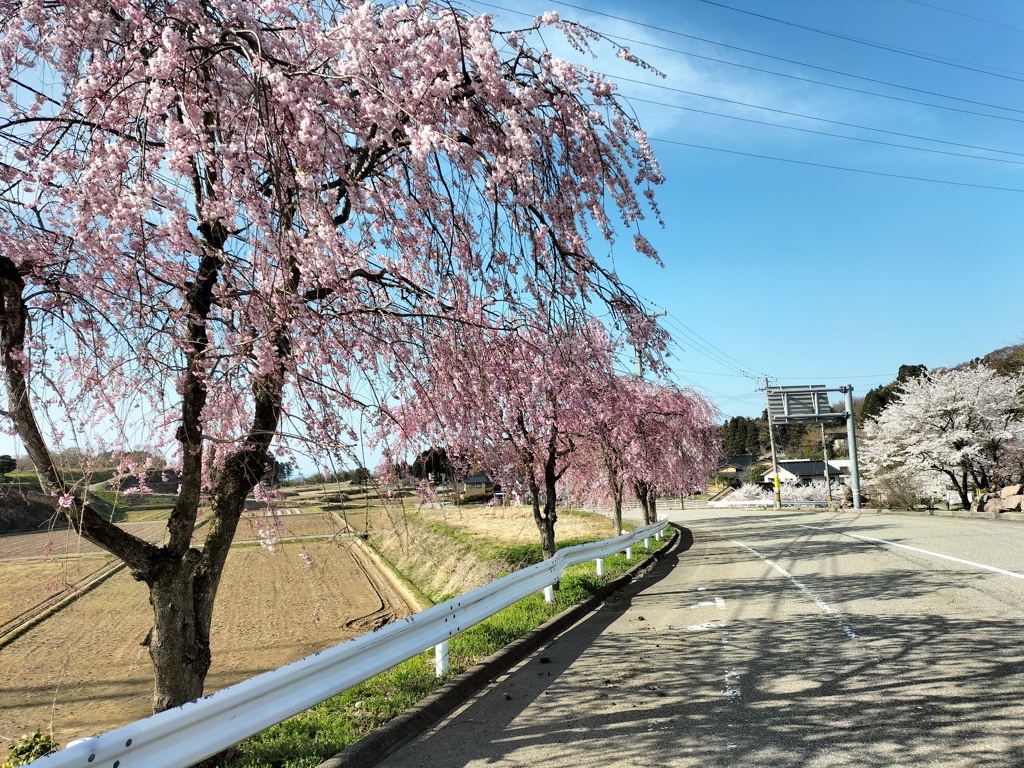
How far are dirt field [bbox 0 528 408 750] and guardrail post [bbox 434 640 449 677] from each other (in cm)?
521

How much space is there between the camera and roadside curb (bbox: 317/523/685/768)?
15.2ft

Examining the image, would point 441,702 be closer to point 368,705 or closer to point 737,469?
point 368,705

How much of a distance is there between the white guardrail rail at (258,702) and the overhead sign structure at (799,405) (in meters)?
43.4

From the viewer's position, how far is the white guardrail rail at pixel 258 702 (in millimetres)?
2947

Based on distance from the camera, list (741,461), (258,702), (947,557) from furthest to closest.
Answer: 1. (741,461)
2. (947,557)
3. (258,702)

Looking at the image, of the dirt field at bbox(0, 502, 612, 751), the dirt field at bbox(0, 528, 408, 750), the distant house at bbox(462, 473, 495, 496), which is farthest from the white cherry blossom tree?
the dirt field at bbox(0, 528, 408, 750)

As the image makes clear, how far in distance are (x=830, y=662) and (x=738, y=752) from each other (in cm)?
269

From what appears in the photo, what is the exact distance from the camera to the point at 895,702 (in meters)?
5.26

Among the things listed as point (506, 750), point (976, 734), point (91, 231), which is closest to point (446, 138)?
point (91, 231)

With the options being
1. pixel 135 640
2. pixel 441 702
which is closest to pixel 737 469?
pixel 135 640

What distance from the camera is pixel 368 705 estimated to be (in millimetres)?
5824

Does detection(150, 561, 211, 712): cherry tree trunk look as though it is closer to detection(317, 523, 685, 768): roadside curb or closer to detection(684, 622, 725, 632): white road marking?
detection(317, 523, 685, 768): roadside curb

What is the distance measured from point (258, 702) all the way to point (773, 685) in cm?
429

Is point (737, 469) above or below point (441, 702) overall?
below
